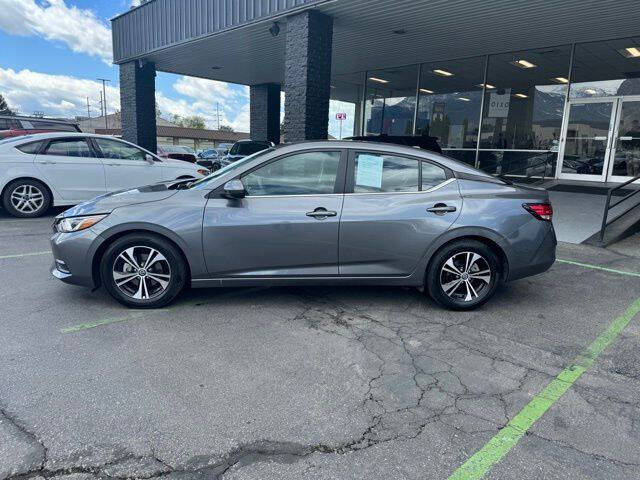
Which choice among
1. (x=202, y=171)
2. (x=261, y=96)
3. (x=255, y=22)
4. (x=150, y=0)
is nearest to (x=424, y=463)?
(x=202, y=171)

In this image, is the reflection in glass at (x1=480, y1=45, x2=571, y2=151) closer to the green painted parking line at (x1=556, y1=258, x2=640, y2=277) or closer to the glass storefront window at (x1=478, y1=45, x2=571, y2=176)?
the glass storefront window at (x1=478, y1=45, x2=571, y2=176)

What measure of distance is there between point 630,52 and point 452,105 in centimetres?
557

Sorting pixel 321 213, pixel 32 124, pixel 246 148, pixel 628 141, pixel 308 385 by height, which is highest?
pixel 628 141

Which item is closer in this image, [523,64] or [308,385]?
[308,385]

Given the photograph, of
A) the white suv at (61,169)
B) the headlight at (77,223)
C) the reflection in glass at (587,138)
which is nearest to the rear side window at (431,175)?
the headlight at (77,223)

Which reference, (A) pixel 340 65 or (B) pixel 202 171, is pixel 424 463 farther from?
(A) pixel 340 65

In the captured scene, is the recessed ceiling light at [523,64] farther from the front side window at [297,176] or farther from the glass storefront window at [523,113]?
the front side window at [297,176]

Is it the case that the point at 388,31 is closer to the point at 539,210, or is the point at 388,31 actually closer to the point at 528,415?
the point at 539,210

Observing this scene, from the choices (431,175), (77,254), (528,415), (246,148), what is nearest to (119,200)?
(77,254)

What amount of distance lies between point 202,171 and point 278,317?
261 inches

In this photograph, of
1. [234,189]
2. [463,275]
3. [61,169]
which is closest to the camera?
[234,189]

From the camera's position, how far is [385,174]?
14.5 ft

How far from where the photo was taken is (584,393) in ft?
10.1

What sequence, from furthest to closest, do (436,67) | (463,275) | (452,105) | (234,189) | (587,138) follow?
(452,105)
(436,67)
(587,138)
(463,275)
(234,189)
